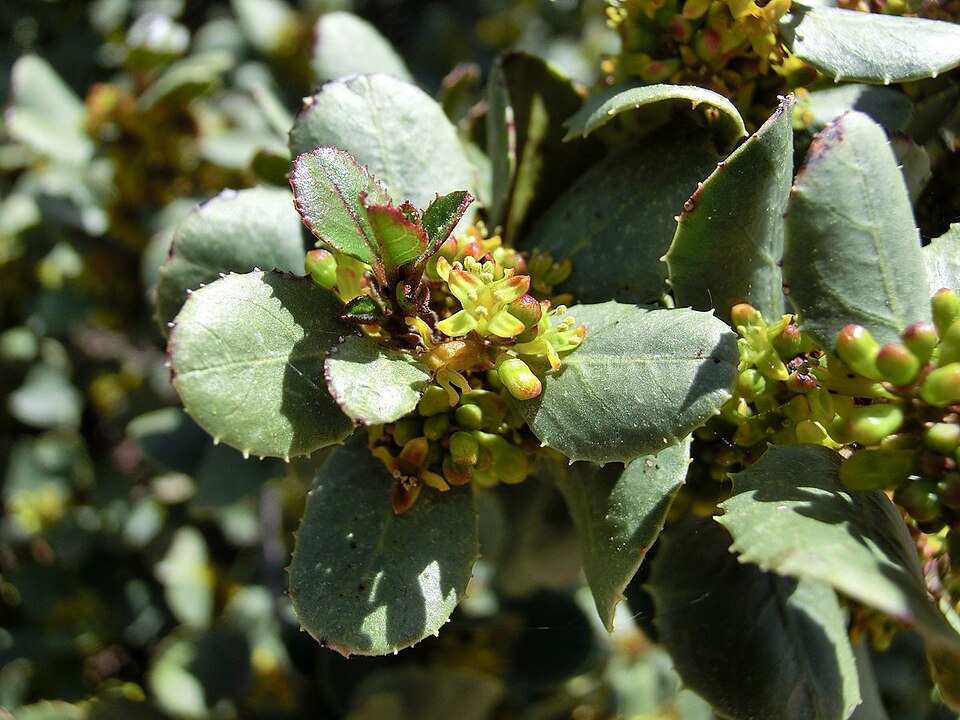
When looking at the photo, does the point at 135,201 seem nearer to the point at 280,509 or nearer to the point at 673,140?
the point at 280,509

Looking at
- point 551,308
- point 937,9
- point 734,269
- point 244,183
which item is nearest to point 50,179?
point 244,183

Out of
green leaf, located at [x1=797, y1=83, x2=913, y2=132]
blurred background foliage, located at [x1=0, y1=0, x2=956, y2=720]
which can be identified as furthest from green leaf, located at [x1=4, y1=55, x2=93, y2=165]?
green leaf, located at [x1=797, y1=83, x2=913, y2=132]

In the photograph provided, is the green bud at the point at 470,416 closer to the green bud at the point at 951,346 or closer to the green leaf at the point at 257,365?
the green leaf at the point at 257,365

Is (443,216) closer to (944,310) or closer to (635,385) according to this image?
(635,385)

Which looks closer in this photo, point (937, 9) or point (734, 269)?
point (734, 269)

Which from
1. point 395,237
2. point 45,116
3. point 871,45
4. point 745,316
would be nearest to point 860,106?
point 871,45

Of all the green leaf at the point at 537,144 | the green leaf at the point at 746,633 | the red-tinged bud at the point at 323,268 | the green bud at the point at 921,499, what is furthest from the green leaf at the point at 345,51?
the green bud at the point at 921,499

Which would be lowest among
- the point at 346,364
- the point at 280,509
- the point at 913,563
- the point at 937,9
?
the point at 280,509
